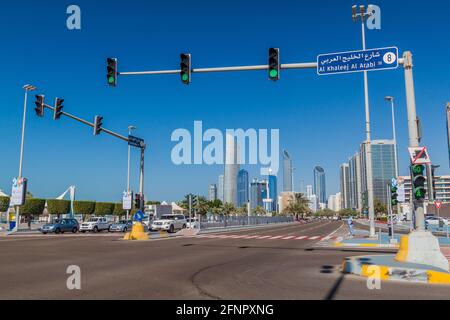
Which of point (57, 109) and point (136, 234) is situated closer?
point (57, 109)

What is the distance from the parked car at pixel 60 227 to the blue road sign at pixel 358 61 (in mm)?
35626

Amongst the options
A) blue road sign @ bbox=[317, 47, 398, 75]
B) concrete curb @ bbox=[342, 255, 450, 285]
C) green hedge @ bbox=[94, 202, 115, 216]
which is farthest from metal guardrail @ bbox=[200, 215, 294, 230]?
concrete curb @ bbox=[342, 255, 450, 285]

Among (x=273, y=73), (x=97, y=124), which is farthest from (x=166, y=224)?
(x=273, y=73)

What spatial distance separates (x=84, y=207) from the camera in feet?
262

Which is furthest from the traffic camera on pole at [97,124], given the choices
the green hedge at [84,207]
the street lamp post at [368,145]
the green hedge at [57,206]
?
the green hedge at [84,207]

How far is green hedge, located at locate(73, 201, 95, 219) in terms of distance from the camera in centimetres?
7862

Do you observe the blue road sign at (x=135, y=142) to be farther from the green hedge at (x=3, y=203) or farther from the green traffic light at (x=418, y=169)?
the green hedge at (x=3, y=203)

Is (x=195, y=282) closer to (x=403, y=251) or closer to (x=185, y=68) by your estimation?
(x=403, y=251)

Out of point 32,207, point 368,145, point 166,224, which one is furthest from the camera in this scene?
point 32,207

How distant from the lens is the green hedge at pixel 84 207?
78.6m

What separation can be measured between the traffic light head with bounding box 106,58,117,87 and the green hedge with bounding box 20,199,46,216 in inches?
2345

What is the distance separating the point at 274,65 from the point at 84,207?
7288cm
